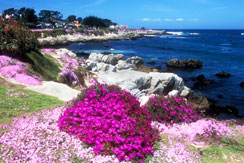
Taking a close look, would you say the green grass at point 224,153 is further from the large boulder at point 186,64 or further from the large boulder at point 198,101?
the large boulder at point 186,64

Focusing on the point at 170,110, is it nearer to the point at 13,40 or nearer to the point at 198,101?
the point at 198,101

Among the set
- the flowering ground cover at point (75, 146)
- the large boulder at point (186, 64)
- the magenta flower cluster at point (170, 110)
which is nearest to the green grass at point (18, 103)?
the flowering ground cover at point (75, 146)

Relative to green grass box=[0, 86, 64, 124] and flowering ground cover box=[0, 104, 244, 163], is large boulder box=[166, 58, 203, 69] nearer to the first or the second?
green grass box=[0, 86, 64, 124]

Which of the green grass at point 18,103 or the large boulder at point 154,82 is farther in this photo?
the large boulder at point 154,82

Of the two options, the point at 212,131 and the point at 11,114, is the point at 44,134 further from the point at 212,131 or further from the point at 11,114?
the point at 212,131

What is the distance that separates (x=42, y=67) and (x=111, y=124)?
15.0 m

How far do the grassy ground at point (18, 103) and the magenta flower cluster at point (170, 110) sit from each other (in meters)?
4.94

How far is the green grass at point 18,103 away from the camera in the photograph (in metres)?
8.35

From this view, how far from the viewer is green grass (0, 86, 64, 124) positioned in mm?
8347

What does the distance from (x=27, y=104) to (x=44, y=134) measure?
4.40 meters

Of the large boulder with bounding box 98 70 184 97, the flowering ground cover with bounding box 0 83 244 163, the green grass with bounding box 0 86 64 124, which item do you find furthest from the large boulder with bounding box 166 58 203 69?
the flowering ground cover with bounding box 0 83 244 163

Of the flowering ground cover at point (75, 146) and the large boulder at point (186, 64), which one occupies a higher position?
the flowering ground cover at point (75, 146)

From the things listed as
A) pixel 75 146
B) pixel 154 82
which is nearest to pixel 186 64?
pixel 154 82

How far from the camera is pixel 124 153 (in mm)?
5184
